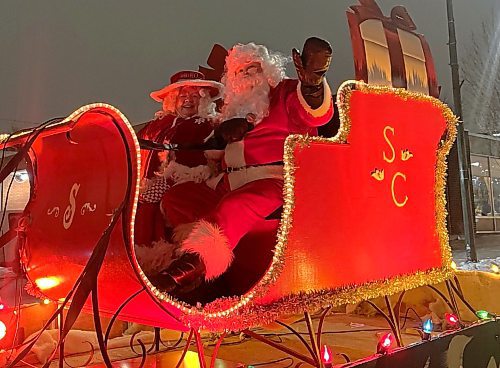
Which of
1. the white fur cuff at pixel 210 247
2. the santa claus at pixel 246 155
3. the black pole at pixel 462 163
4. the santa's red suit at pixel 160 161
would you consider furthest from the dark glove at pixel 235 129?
the black pole at pixel 462 163

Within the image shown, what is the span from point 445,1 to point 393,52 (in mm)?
4224

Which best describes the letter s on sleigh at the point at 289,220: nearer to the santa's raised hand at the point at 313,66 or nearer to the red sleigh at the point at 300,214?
the red sleigh at the point at 300,214

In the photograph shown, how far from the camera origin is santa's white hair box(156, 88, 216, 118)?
2.42 meters

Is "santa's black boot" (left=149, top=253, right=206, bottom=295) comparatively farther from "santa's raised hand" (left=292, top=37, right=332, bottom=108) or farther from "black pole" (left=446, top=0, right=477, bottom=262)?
"black pole" (left=446, top=0, right=477, bottom=262)

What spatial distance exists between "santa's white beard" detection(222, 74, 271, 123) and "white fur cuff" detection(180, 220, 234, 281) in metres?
0.58

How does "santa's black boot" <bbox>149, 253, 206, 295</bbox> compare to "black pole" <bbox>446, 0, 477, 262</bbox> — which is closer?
"santa's black boot" <bbox>149, 253, 206, 295</bbox>

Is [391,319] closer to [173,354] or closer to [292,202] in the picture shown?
[292,202]

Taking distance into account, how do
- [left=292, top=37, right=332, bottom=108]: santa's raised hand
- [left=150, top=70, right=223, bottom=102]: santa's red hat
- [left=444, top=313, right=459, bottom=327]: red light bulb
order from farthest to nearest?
[left=444, top=313, right=459, bottom=327]: red light bulb
[left=150, top=70, right=223, bottom=102]: santa's red hat
[left=292, top=37, right=332, bottom=108]: santa's raised hand

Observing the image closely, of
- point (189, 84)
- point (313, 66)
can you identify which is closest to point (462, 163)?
point (189, 84)

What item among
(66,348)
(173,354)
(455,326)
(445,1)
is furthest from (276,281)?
(445,1)

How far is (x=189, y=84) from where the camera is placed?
235 centimetres

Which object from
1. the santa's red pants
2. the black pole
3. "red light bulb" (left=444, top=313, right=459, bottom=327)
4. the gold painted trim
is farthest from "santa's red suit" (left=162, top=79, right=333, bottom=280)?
the black pole

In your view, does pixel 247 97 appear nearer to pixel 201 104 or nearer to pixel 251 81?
pixel 251 81

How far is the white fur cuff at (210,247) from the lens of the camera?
5.36 ft
